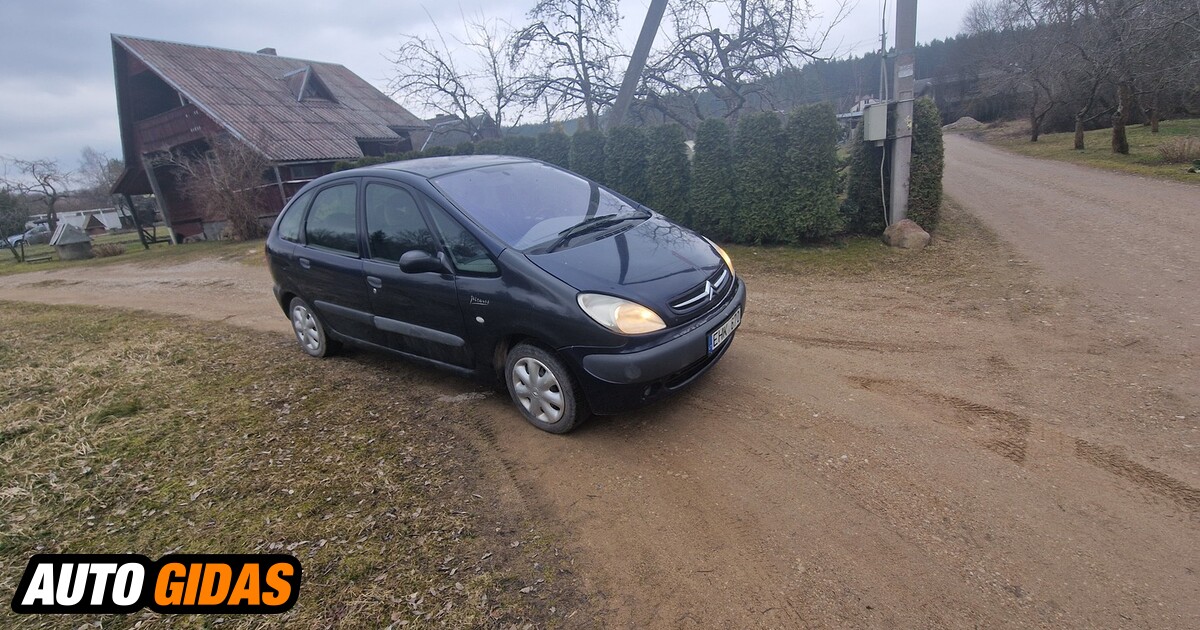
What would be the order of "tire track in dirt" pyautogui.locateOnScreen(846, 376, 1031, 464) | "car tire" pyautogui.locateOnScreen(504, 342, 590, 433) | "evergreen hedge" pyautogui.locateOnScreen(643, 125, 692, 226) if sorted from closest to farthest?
"tire track in dirt" pyautogui.locateOnScreen(846, 376, 1031, 464) < "car tire" pyautogui.locateOnScreen(504, 342, 590, 433) < "evergreen hedge" pyautogui.locateOnScreen(643, 125, 692, 226)

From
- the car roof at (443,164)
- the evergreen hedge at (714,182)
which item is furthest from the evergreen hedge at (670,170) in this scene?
the car roof at (443,164)

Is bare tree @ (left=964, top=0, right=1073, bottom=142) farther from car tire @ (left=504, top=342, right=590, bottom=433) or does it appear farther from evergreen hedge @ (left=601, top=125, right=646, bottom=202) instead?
car tire @ (left=504, top=342, right=590, bottom=433)

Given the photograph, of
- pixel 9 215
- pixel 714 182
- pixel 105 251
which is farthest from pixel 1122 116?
pixel 9 215

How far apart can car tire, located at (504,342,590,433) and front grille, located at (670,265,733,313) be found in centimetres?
78

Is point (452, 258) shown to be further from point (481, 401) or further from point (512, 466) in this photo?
point (512, 466)

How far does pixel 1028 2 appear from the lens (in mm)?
20203

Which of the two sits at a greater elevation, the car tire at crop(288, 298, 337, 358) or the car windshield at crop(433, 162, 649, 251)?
the car windshield at crop(433, 162, 649, 251)

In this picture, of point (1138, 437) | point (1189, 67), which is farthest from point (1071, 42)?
point (1138, 437)

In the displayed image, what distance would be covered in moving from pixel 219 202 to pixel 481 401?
1842cm

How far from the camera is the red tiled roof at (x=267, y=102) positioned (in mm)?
19000

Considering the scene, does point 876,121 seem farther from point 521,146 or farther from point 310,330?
point 310,330

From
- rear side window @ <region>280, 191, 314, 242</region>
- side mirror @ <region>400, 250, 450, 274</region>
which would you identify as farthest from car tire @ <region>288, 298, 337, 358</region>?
side mirror @ <region>400, 250, 450, 274</region>

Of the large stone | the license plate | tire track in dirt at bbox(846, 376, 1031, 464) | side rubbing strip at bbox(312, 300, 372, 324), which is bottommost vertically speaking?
tire track in dirt at bbox(846, 376, 1031, 464)

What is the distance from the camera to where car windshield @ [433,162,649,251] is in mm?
3607
